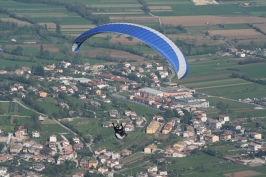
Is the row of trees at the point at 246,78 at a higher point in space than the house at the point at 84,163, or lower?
higher

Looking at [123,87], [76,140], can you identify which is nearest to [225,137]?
[76,140]

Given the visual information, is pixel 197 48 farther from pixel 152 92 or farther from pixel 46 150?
pixel 46 150

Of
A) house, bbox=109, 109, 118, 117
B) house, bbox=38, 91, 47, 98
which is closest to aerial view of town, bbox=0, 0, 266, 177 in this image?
house, bbox=109, 109, 118, 117

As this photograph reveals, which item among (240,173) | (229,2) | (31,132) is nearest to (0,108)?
(31,132)

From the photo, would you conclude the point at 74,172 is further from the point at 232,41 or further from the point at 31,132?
the point at 232,41

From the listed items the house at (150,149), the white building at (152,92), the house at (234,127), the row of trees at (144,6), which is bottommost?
the house at (150,149)

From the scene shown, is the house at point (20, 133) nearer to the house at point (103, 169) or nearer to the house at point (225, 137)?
the house at point (103, 169)

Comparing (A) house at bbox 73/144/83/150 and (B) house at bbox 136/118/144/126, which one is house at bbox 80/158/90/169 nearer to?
(A) house at bbox 73/144/83/150

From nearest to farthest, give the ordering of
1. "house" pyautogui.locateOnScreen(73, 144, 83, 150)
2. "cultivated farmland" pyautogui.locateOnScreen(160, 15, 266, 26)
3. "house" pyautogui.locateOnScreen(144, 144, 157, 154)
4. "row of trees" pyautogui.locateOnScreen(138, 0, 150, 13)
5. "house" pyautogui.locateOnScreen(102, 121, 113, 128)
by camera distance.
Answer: "house" pyautogui.locateOnScreen(144, 144, 157, 154), "house" pyautogui.locateOnScreen(73, 144, 83, 150), "house" pyautogui.locateOnScreen(102, 121, 113, 128), "cultivated farmland" pyautogui.locateOnScreen(160, 15, 266, 26), "row of trees" pyautogui.locateOnScreen(138, 0, 150, 13)

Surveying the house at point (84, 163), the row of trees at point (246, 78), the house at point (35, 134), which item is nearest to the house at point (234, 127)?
the house at point (35, 134)
